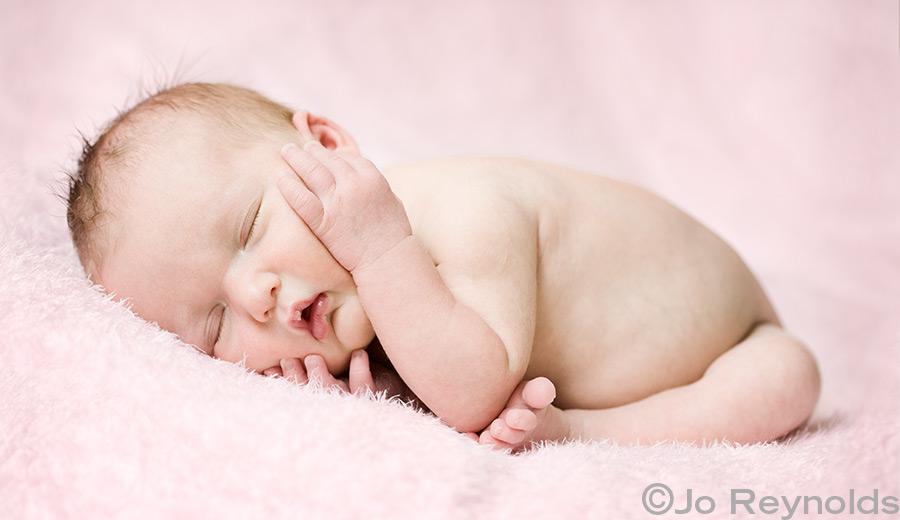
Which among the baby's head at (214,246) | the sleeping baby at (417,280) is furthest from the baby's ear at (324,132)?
the baby's head at (214,246)

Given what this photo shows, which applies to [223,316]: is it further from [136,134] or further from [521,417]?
[521,417]

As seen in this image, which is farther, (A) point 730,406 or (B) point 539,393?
(A) point 730,406

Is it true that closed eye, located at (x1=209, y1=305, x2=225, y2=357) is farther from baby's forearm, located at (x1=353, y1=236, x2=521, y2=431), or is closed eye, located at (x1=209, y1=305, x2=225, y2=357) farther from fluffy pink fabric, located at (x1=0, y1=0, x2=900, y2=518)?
baby's forearm, located at (x1=353, y1=236, x2=521, y2=431)

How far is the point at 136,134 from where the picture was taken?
119 centimetres

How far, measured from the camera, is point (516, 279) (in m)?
1.15

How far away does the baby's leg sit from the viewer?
4.06ft

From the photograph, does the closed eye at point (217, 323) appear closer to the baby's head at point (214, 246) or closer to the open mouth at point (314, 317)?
the baby's head at point (214, 246)

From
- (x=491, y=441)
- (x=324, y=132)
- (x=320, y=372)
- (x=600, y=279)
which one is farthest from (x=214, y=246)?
(x=600, y=279)

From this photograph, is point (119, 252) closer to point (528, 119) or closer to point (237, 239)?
point (237, 239)

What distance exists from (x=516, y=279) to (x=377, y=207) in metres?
0.23

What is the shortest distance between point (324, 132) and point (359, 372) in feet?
1.44

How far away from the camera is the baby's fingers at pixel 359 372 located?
3.81 ft

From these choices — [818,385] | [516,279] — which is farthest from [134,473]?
[818,385]

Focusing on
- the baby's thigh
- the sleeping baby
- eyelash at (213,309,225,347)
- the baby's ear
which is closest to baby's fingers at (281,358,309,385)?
Result: the sleeping baby
